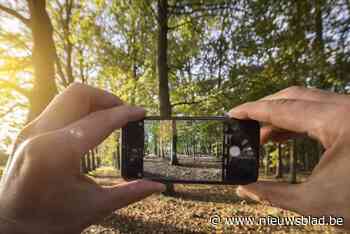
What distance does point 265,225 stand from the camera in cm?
580

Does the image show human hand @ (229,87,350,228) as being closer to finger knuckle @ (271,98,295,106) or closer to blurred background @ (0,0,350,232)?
finger knuckle @ (271,98,295,106)

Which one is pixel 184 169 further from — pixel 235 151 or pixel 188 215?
pixel 188 215

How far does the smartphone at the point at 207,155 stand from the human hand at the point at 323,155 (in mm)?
240

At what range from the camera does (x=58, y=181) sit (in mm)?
1364

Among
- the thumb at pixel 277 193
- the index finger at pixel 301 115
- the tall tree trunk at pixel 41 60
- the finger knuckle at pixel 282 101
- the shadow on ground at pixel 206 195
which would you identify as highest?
the tall tree trunk at pixel 41 60

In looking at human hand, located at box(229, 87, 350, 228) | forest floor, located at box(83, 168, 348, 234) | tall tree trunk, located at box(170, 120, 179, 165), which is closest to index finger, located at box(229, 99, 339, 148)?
human hand, located at box(229, 87, 350, 228)

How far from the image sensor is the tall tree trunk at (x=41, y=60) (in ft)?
19.2

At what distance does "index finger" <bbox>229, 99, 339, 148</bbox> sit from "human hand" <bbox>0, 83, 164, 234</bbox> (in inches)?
40.9

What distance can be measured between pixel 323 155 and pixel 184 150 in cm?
167

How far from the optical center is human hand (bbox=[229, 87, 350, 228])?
139 cm

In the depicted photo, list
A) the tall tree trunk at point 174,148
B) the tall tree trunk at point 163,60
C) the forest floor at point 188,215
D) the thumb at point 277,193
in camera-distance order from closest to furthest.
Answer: the thumb at point 277,193, the tall tree trunk at point 174,148, the forest floor at point 188,215, the tall tree trunk at point 163,60

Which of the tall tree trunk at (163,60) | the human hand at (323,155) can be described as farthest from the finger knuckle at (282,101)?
the tall tree trunk at (163,60)

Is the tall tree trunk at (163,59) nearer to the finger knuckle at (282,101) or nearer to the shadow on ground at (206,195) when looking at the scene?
the shadow on ground at (206,195)

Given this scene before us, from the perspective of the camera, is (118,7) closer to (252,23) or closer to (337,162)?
(252,23)
